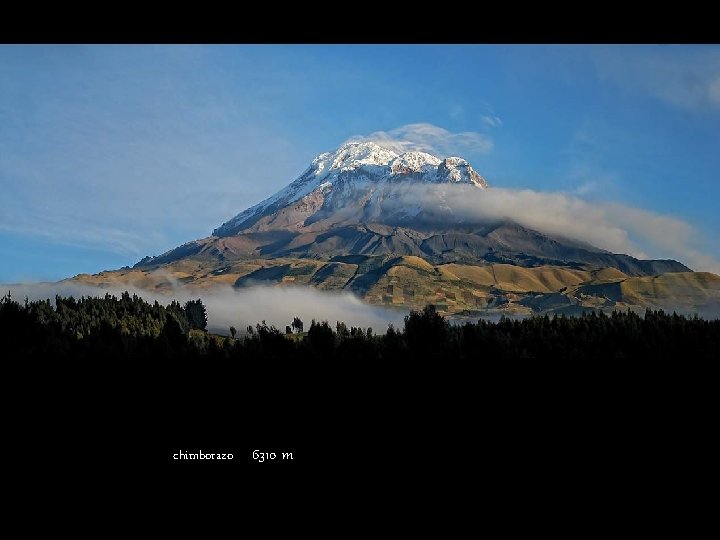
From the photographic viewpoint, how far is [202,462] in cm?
740

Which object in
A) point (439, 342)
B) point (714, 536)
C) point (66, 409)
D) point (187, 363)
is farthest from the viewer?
point (439, 342)

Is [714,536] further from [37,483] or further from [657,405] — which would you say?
[37,483]

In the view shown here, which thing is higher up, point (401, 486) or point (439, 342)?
point (439, 342)

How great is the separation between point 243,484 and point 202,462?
1.89 feet

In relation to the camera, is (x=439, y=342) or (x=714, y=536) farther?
(x=439, y=342)

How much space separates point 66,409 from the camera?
732 centimetres

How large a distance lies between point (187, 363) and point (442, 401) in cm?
334

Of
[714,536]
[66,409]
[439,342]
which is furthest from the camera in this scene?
[439,342]
